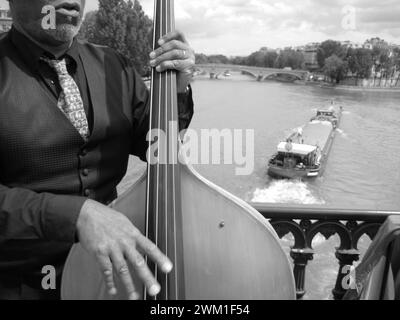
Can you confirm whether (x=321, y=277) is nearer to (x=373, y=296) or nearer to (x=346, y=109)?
(x=373, y=296)

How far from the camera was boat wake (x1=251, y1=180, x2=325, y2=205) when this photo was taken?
45.3 feet

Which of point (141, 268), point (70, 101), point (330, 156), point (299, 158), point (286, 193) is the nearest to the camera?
point (141, 268)

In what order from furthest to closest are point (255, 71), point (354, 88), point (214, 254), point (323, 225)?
point (255, 71) < point (354, 88) < point (323, 225) < point (214, 254)

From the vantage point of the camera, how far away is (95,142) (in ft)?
3.37

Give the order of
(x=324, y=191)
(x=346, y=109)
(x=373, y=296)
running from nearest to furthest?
(x=373, y=296)
(x=324, y=191)
(x=346, y=109)

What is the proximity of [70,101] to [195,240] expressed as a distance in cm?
43

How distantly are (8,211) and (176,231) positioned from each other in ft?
1.01

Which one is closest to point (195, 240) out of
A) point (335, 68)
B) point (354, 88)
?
point (335, 68)

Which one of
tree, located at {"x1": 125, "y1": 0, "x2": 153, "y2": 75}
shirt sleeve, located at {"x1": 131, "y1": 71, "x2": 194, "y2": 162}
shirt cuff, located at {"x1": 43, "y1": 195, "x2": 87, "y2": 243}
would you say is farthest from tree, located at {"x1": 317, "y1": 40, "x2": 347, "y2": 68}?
shirt cuff, located at {"x1": 43, "y1": 195, "x2": 87, "y2": 243}

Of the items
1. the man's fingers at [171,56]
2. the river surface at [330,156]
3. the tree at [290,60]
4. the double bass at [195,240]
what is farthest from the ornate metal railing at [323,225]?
the tree at [290,60]

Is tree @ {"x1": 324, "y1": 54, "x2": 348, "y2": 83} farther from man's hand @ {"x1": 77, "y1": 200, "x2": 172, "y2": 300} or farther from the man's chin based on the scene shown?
man's hand @ {"x1": 77, "y1": 200, "x2": 172, "y2": 300}

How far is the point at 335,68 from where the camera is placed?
37.2 metres

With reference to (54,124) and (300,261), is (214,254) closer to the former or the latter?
(54,124)

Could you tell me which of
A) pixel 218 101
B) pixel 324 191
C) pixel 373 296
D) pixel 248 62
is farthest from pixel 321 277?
pixel 248 62
